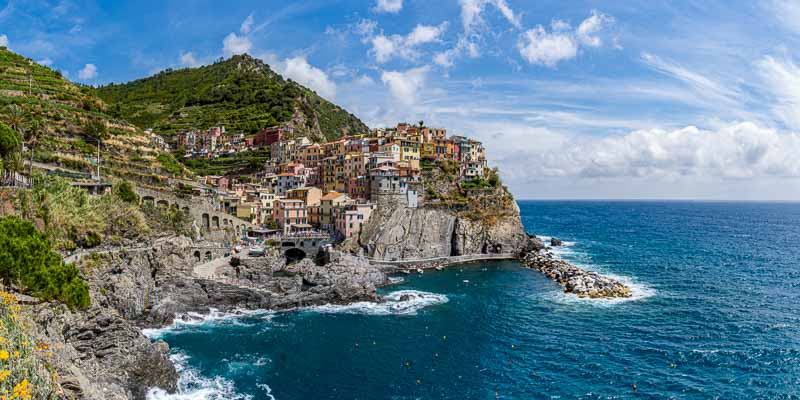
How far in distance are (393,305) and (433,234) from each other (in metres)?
32.6

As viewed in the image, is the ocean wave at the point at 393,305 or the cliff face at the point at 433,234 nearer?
the ocean wave at the point at 393,305

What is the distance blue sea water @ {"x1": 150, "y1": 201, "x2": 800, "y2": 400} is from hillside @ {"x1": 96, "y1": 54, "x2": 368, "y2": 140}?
3812 inches

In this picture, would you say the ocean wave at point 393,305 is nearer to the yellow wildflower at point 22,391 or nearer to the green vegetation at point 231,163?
the yellow wildflower at point 22,391

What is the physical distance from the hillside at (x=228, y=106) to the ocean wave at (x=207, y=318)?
9486 cm

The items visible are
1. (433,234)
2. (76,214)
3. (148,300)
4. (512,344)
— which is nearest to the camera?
(512,344)

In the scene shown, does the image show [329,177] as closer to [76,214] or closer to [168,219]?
[168,219]

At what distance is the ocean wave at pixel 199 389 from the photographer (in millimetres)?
36969

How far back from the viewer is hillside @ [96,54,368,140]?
6019 inches

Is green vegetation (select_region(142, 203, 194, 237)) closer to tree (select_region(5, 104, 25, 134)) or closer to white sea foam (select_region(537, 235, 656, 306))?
tree (select_region(5, 104, 25, 134))

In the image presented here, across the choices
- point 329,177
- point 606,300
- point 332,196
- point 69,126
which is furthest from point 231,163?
point 606,300

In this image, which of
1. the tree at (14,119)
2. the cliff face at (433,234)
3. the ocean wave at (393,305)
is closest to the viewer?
the ocean wave at (393,305)

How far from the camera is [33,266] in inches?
1399

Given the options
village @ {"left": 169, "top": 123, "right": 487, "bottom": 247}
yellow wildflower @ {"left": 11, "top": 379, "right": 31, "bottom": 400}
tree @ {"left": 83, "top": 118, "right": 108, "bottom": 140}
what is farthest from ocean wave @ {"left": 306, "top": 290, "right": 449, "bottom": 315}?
tree @ {"left": 83, "top": 118, "right": 108, "bottom": 140}

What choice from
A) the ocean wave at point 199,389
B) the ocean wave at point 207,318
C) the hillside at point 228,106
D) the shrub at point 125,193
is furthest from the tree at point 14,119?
the hillside at point 228,106
